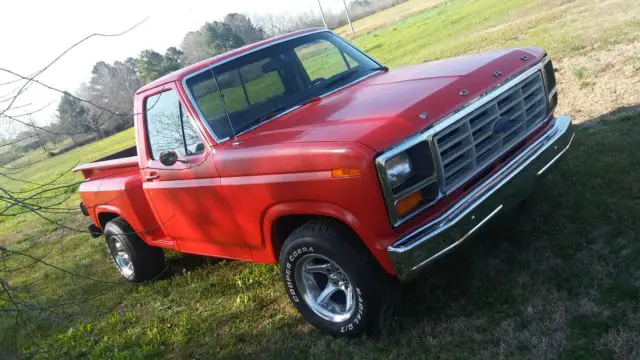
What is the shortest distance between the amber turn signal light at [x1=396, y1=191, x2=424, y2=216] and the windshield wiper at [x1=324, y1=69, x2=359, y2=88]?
5.59 ft

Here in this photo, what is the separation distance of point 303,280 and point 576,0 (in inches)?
637

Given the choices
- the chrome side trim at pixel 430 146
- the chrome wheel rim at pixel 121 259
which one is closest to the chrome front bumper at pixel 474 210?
the chrome side trim at pixel 430 146

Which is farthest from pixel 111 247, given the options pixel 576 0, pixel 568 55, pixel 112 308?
pixel 576 0

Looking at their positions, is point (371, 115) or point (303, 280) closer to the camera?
point (371, 115)

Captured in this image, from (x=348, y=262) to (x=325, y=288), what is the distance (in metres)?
0.56

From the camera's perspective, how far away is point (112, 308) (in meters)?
→ 5.78

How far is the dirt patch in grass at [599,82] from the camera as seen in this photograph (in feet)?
21.2

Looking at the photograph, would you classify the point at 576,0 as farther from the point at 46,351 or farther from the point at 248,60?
the point at 46,351

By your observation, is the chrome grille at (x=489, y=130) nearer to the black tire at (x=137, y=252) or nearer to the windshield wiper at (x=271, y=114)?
the windshield wiper at (x=271, y=114)

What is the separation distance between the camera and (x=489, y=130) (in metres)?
3.52

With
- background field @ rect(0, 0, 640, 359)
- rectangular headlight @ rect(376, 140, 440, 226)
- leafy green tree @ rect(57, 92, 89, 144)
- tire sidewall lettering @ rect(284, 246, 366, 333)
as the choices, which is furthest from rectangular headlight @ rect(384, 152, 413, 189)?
leafy green tree @ rect(57, 92, 89, 144)

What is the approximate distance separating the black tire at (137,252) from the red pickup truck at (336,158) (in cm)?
61

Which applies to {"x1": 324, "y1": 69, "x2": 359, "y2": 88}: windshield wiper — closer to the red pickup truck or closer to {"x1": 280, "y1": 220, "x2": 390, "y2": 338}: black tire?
the red pickup truck

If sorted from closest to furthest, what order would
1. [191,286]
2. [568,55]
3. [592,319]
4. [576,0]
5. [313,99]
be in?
[592,319] → [313,99] → [191,286] → [568,55] → [576,0]
